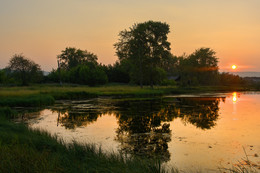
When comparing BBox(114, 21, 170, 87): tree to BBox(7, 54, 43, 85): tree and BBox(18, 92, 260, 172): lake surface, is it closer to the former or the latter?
BBox(7, 54, 43, 85): tree

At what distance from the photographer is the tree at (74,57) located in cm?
13400

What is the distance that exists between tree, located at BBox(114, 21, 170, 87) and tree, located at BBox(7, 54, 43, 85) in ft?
87.4

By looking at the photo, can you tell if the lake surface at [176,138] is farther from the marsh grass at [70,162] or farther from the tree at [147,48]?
the tree at [147,48]

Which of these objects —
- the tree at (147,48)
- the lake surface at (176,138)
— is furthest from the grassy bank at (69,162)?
the tree at (147,48)

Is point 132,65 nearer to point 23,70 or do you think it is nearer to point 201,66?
point 23,70

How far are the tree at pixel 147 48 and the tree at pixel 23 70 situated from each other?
87.4ft

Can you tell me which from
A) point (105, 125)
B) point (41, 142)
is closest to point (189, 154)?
point (41, 142)

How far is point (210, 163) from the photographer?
1017 cm

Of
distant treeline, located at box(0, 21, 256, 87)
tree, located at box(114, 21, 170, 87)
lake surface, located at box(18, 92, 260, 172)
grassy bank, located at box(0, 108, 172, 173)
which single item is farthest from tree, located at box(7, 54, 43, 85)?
grassy bank, located at box(0, 108, 172, 173)

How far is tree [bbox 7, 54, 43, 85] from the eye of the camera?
232 ft

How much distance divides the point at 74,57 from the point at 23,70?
2575 inches

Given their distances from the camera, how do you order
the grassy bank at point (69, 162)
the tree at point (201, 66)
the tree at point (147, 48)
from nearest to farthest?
the grassy bank at point (69, 162)
the tree at point (147, 48)
the tree at point (201, 66)

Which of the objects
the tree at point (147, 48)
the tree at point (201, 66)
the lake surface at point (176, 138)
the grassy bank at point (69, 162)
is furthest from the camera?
the tree at point (201, 66)

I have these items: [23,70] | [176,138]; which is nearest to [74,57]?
[23,70]
